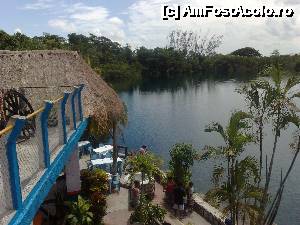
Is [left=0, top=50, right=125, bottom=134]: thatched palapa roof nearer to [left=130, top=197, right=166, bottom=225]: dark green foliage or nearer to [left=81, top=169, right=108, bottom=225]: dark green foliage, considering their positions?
[left=81, top=169, right=108, bottom=225]: dark green foliage

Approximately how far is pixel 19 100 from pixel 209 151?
20.6 feet

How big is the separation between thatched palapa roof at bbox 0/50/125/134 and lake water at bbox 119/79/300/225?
654 centimetres

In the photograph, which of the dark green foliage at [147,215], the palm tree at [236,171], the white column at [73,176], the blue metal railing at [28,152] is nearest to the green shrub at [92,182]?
the white column at [73,176]

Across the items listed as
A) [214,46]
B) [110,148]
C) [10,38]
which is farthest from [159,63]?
[110,148]

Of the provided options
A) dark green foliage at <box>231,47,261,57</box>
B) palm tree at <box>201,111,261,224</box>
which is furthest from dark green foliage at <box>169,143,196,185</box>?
dark green foliage at <box>231,47,261,57</box>

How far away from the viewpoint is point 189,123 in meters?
40.0

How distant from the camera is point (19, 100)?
28.7 ft

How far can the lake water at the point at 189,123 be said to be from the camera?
72.6 feet

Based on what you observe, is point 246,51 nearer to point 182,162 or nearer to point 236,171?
point 182,162

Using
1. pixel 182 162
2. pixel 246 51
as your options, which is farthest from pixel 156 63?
pixel 182 162

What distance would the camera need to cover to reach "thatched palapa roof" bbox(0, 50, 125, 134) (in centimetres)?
1105

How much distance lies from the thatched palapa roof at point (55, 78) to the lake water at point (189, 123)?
6.54 m

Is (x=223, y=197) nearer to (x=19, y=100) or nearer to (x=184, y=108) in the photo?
(x=19, y=100)

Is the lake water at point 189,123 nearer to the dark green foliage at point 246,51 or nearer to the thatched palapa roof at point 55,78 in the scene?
the thatched palapa roof at point 55,78
